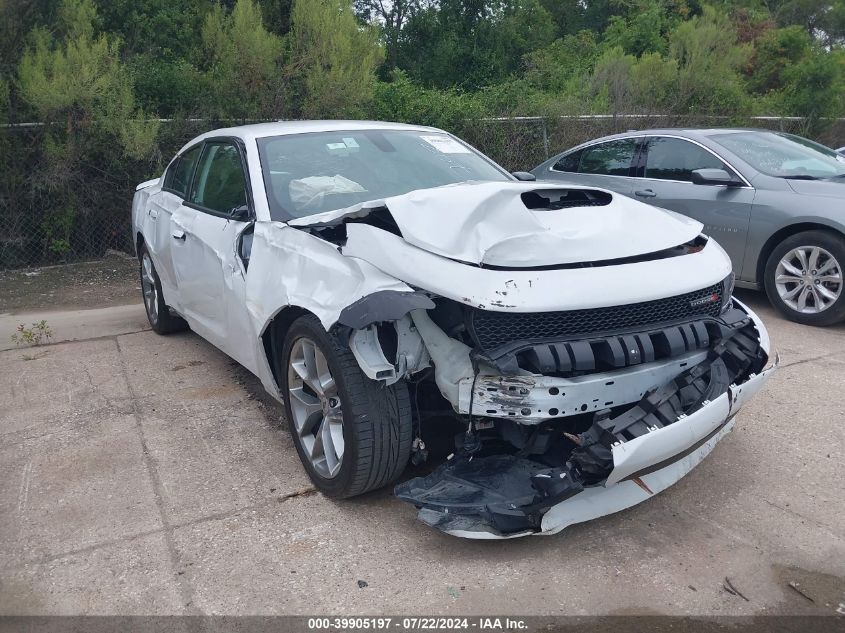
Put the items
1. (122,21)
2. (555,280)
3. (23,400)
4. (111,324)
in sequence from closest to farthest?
(555,280) → (23,400) → (111,324) → (122,21)

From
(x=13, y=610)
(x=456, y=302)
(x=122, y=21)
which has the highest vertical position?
(x=122, y=21)

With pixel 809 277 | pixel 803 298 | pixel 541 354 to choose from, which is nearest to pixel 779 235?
pixel 809 277

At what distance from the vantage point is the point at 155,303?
6.00 metres

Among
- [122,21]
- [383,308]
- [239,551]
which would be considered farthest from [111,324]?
[122,21]

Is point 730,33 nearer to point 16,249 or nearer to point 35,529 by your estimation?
point 16,249

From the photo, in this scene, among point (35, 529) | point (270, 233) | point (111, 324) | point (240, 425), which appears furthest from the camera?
point (111, 324)

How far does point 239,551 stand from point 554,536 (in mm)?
1287

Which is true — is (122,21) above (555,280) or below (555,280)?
above

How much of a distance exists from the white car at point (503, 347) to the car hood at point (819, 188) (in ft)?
9.86

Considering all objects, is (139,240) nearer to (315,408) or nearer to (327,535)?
(315,408)

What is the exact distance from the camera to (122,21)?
12.1 metres

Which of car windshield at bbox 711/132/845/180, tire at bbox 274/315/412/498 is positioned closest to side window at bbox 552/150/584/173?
car windshield at bbox 711/132/845/180

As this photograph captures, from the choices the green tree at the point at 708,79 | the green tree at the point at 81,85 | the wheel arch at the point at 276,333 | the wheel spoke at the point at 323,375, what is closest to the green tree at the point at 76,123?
the green tree at the point at 81,85

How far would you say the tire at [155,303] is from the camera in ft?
19.2
